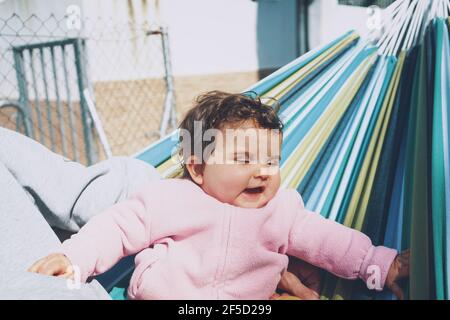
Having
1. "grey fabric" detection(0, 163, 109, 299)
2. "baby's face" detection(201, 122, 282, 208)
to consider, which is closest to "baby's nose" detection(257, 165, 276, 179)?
"baby's face" detection(201, 122, 282, 208)

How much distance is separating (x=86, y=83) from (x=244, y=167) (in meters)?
2.06

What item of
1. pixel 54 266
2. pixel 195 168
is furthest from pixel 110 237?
pixel 195 168

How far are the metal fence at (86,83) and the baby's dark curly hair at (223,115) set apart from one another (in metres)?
1.50

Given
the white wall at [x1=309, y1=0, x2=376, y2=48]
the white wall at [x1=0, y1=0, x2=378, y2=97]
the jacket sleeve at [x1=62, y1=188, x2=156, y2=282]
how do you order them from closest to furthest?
the jacket sleeve at [x1=62, y1=188, x2=156, y2=282], the white wall at [x1=0, y1=0, x2=378, y2=97], the white wall at [x1=309, y1=0, x2=376, y2=48]

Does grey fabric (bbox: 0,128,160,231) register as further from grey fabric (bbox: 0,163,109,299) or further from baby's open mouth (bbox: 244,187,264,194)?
baby's open mouth (bbox: 244,187,264,194)

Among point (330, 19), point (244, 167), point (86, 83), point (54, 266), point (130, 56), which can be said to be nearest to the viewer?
point (54, 266)

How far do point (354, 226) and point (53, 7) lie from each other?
261 cm

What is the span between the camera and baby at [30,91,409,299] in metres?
0.89

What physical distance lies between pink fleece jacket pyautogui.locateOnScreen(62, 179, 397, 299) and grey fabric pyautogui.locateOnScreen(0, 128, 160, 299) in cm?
11

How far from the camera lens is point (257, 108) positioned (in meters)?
A: 0.93

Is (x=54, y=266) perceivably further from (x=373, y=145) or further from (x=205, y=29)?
(x=205, y=29)

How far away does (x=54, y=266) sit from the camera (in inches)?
30.9
